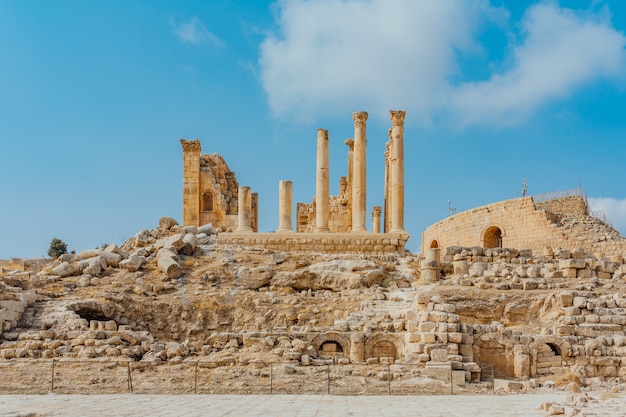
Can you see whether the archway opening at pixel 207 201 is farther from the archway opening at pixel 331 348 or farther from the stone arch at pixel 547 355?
the stone arch at pixel 547 355

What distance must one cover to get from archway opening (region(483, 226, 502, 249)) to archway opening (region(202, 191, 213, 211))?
1462 centimetres

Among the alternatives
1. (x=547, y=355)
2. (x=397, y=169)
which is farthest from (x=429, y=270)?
(x=397, y=169)

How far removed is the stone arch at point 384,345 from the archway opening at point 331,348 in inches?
28.0

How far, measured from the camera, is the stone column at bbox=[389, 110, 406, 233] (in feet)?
98.7

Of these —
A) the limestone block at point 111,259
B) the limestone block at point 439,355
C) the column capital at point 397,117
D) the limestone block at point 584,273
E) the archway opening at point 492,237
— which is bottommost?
the limestone block at point 439,355

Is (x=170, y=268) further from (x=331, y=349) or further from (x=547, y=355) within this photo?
(x=547, y=355)

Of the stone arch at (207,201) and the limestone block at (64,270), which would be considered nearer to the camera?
the limestone block at (64,270)

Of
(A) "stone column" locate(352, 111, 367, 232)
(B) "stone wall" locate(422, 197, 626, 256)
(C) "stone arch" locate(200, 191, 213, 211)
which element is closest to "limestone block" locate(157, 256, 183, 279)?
(A) "stone column" locate(352, 111, 367, 232)

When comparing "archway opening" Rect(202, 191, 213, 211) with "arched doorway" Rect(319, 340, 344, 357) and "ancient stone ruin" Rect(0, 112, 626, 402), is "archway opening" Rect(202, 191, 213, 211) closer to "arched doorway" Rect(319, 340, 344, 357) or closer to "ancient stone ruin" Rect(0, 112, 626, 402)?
"ancient stone ruin" Rect(0, 112, 626, 402)

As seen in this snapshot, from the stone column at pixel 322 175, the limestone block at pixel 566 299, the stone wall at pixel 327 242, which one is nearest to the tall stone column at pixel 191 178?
the stone wall at pixel 327 242

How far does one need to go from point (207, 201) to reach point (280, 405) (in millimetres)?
26659

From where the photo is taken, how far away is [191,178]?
37.2 metres

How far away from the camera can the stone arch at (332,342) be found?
691 inches

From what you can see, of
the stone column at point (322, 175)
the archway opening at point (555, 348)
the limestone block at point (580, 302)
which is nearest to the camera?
the archway opening at point (555, 348)
